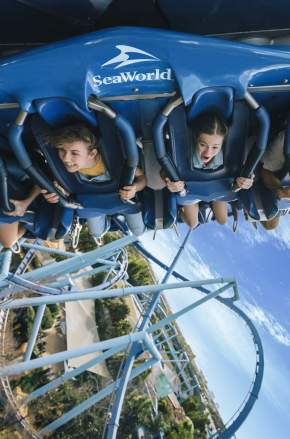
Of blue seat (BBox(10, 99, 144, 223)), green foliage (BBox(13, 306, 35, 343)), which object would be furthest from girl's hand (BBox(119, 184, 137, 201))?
green foliage (BBox(13, 306, 35, 343))

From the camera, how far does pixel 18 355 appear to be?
1216 cm

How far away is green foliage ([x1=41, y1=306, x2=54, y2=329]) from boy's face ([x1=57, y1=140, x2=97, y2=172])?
12.7 m

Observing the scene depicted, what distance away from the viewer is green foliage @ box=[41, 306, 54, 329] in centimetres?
1447

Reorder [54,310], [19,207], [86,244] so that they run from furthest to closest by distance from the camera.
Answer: [86,244]
[54,310]
[19,207]

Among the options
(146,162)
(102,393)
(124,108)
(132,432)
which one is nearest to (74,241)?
(146,162)

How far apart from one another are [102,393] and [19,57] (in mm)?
7433

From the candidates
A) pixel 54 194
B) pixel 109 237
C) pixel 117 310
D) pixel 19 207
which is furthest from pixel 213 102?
pixel 109 237

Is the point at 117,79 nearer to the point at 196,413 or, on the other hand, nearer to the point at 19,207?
the point at 19,207

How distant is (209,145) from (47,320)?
1331 cm

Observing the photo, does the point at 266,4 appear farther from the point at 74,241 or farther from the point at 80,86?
the point at 74,241

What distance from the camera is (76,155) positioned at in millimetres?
2322

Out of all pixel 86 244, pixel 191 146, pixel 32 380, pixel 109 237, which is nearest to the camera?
pixel 191 146

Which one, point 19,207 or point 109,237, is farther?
point 109,237

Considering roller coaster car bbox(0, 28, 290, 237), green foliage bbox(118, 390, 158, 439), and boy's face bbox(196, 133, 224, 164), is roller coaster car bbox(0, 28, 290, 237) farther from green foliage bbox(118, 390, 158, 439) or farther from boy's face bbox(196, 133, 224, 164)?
green foliage bbox(118, 390, 158, 439)
